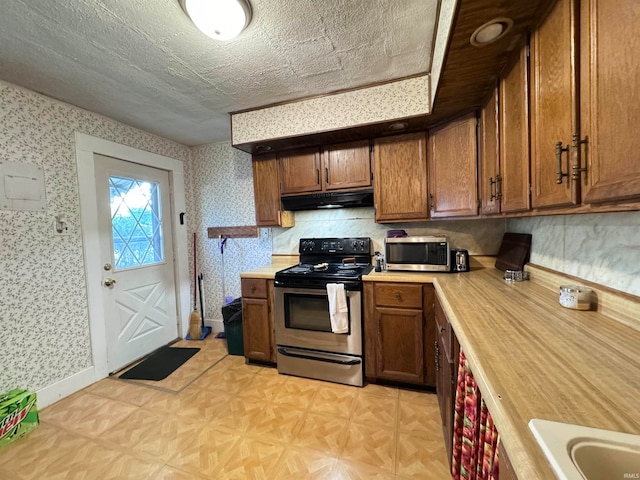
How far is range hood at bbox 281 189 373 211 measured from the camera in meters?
2.32

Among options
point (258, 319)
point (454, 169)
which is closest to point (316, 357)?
point (258, 319)

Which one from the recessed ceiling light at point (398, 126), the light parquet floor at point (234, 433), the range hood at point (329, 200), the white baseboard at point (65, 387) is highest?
the recessed ceiling light at point (398, 126)

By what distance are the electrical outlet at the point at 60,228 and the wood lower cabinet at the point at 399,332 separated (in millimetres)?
2406

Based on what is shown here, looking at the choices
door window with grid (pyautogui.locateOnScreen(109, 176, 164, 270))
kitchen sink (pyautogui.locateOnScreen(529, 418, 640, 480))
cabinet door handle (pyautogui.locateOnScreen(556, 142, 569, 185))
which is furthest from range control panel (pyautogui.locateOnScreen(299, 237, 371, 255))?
kitchen sink (pyautogui.locateOnScreen(529, 418, 640, 480))

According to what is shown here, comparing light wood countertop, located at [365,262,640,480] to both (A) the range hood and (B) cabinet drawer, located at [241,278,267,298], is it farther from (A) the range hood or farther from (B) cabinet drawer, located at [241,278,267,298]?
(B) cabinet drawer, located at [241,278,267,298]

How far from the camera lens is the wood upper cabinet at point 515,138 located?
1.07 metres

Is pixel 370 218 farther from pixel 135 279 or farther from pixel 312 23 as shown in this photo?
pixel 135 279

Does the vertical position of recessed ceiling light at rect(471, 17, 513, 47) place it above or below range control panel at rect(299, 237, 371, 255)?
above

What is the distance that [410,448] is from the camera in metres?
1.50

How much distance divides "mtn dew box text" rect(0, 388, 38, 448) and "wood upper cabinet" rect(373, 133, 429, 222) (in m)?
2.77

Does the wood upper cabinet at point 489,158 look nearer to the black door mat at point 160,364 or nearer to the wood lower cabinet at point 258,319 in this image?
the wood lower cabinet at point 258,319

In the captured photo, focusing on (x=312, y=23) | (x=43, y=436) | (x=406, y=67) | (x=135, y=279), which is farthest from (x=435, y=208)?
(x=43, y=436)

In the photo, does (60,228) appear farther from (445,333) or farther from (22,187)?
(445,333)

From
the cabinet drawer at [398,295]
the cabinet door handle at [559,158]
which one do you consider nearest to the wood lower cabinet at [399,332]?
the cabinet drawer at [398,295]
